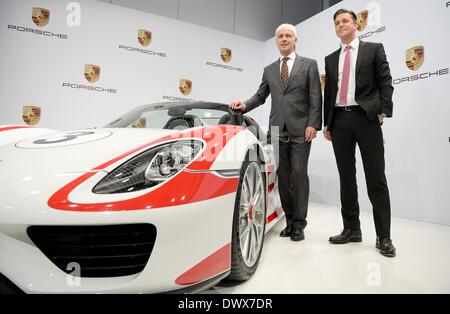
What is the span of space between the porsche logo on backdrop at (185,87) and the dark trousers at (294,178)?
10.8 feet

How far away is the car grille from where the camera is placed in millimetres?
971

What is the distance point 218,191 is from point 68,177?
1.77 ft

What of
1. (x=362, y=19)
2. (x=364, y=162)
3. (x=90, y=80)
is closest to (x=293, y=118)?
(x=364, y=162)

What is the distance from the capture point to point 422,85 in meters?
3.46

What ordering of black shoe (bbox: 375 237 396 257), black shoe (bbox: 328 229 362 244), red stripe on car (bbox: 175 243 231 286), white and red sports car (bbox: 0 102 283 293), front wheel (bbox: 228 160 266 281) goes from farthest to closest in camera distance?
black shoe (bbox: 328 229 362 244) < black shoe (bbox: 375 237 396 257) < front wheel (bbox: 228 160 266 281) < red stripe on car (bbox: 175 243 231 286) < white and red sports car (bbox: 0 102 283 293)

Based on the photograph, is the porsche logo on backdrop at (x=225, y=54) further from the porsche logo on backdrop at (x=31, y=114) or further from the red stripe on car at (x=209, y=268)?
the red stripe on car at (x=209, y=268)

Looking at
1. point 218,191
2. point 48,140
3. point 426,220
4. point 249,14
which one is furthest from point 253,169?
point 249,14

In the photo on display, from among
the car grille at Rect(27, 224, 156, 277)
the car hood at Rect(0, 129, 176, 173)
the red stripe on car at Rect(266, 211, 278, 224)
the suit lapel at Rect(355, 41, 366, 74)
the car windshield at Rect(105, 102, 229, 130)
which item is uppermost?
the suit lapel at Rect(355, 41, 366, 74)

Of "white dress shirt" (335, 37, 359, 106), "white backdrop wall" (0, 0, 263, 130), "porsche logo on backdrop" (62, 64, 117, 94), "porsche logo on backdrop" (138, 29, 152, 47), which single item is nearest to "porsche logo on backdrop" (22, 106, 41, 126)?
"white backdrop wall" (0, 0, 263, 130)

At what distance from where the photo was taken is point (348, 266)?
5.96ft

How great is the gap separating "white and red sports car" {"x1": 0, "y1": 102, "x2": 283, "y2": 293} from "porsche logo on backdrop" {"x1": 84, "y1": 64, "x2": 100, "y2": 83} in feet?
11.8

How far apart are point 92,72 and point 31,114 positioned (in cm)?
104

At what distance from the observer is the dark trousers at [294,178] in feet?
7.75

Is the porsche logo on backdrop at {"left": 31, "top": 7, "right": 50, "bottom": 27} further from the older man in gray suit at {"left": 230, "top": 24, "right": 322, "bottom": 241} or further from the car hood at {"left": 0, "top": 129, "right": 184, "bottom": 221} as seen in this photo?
the car hood at {"left": 0, "top": 129, "right": 184, "bottom": 221}
